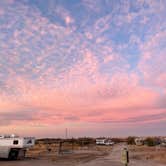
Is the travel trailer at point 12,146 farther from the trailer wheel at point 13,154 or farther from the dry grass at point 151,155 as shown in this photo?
the dry grass at point 151,155

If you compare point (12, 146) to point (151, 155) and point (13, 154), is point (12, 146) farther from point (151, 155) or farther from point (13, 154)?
point (151, 155)

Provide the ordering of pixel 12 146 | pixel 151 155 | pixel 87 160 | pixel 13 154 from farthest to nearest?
pixel 151 155, pixel 13 154, pixel 12 146, pixel 87 160

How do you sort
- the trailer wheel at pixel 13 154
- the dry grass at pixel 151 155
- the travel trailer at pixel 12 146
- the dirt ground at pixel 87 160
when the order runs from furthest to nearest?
the trailer wheel at pixel 13 154 → the travel trailer at pixel 12 146 → the dry grass at pixel 151 155 → the dirt ground at pixel 87 160

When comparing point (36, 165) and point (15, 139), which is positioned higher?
point (15, 139)

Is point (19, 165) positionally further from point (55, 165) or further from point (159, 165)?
point (159, 165)

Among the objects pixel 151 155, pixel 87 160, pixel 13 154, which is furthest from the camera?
pixel 151 155

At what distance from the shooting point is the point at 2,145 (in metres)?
38.3

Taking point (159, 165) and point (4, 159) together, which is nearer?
point (159, 165)

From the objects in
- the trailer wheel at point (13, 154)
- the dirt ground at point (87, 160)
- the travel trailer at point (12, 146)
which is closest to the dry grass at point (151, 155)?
the dirt ground at point (87, 160)

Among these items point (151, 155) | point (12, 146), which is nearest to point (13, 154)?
point (12, 146)

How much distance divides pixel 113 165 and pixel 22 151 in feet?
52.6

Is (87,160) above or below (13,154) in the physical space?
below

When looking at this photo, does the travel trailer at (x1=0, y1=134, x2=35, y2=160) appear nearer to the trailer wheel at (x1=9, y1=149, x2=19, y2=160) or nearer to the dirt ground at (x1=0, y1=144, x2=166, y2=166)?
the trailer wheel at (x1=9, y1=149, x2=19, y2=160)

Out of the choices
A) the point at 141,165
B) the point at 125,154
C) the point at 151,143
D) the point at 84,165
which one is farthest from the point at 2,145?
the point at 151,143
